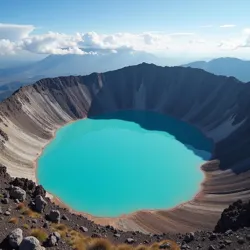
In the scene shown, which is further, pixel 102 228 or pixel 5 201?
pixel 102 228

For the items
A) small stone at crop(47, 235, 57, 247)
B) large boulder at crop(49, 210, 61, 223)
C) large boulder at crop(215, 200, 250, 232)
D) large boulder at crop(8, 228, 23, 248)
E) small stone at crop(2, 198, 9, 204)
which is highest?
large boulder at crop(215, 200, 250, 232)

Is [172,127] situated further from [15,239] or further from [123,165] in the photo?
[15,239]

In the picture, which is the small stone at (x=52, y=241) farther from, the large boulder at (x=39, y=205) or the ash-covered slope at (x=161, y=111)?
the ash-covered slope at (x=161, y=111)

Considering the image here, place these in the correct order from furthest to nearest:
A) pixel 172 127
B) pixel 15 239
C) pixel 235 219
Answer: pixel 172 127
pixel 235 219
pixel 15 239

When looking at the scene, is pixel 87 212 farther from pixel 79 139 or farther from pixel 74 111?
pixel 74 111

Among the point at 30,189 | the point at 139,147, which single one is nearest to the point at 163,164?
the point at 139,147

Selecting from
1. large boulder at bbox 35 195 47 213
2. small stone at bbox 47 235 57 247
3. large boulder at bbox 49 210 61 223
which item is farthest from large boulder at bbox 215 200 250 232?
small stone at bbox 47 235 57 247

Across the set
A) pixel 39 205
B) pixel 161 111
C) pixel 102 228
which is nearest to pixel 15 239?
pixel 39 205

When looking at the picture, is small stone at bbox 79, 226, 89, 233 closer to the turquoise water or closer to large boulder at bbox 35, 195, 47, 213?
large boulder at bbox 35, 195, 47, 213

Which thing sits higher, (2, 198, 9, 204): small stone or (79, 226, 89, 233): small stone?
(79, 226, 89, 233): small stone
